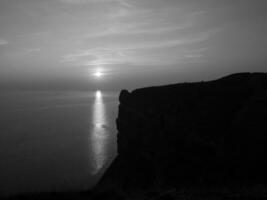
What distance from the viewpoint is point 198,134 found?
15812mm

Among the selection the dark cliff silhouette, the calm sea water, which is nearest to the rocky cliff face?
the dark cliff silhouette

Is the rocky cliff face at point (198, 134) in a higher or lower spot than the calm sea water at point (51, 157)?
higher

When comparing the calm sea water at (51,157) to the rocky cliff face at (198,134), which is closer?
the rocky cliff face at (198,134)

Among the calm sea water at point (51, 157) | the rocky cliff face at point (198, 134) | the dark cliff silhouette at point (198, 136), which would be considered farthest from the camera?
the calm sea water at point (51, 157)


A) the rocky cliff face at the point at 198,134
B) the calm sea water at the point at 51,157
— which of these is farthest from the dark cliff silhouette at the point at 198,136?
the calm sea water at the point at 51,157

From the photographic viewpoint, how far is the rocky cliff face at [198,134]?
42.9 ft

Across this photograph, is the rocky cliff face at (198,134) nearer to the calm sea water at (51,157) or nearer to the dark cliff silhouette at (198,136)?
the dark cliff silhouette at (198,136)

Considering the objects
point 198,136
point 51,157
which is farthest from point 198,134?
point 51,157

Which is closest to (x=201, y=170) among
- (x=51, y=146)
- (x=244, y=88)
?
(x=244, y=88)

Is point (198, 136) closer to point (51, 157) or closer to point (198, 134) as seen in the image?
point (198, 134)

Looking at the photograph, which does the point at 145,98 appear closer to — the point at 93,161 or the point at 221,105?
the point at 221,105

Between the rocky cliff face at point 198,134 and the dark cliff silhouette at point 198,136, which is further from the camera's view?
the rocky cliff face at point 198,134

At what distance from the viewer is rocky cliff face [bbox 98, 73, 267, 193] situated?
13086 mm

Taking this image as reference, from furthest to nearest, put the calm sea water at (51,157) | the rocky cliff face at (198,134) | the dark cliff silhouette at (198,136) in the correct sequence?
the calm sea water at (51,157), the rocky cliff face at (198,134), the dark cliff silhouette at (198,136)
